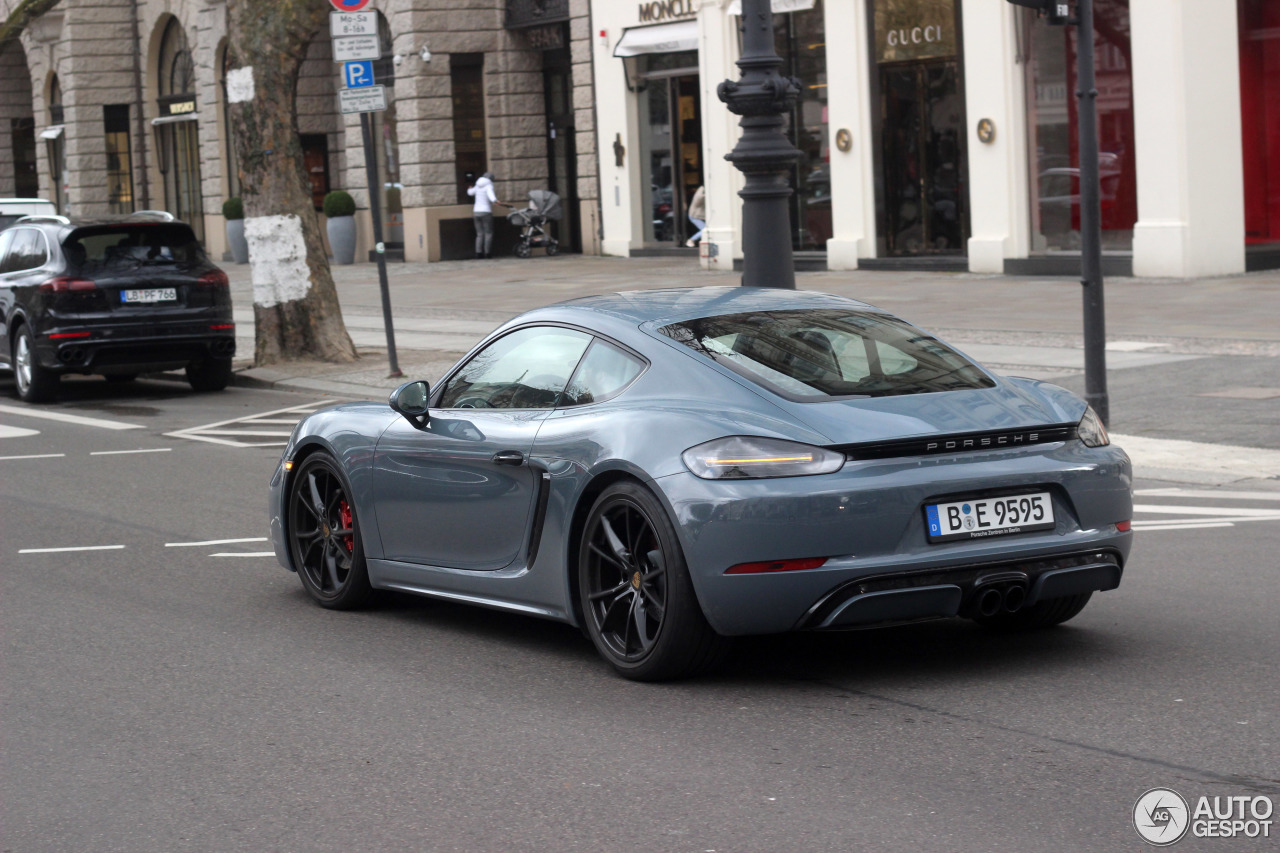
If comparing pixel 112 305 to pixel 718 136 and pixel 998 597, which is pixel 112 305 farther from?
pixel 718 136

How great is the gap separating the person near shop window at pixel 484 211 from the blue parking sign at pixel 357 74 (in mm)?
18100

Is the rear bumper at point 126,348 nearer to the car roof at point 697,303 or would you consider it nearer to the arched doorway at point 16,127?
the car roof at point 697,303

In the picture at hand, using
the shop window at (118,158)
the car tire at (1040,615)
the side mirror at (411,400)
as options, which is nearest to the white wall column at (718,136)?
the side mirror at (411,400)

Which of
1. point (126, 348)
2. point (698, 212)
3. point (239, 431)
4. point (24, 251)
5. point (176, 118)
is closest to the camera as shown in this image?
point (239, 431)

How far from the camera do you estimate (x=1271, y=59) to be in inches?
894

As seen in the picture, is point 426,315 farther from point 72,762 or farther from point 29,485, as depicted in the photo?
point 72,762

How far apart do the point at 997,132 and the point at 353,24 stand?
1063cm

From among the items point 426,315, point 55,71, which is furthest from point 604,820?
point 55,71

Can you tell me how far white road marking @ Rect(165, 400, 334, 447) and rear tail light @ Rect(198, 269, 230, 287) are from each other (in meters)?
2.21

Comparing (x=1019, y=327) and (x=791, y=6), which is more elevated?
(x=791, y=6)

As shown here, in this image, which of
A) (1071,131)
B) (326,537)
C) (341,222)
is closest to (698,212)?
(1071,131)

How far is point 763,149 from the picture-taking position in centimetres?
Answer: 1182

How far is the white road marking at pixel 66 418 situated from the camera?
47.9 feet

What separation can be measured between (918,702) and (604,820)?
54.9 inches
